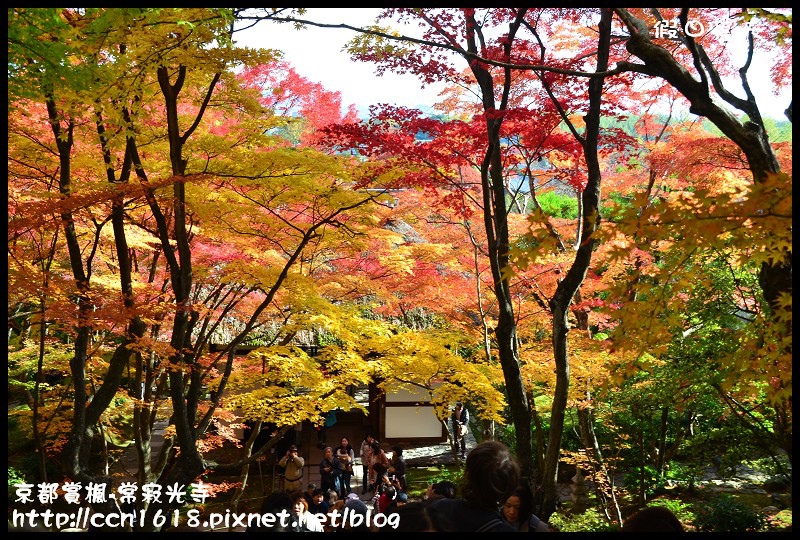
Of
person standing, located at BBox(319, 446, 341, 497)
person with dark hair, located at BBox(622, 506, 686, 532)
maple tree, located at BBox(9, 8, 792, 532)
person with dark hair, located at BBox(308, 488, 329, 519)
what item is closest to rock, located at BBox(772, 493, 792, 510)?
maple tree, located at BBox(9, 8, 792, 532)

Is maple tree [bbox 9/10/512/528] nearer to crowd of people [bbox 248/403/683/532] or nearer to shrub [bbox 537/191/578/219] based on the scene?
crowd of people [bbox 248/403/683/532]

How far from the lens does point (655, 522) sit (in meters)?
2.24

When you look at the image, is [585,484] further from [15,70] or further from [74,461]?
[15,70]

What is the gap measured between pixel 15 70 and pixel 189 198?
2.74m

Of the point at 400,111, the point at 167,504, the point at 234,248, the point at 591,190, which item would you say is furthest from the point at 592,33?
the point at 167,504

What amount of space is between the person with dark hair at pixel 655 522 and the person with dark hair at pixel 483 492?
53 cm

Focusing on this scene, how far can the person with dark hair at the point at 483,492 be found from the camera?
2.41 meters

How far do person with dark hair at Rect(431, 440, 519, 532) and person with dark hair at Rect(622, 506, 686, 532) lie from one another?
0.53m

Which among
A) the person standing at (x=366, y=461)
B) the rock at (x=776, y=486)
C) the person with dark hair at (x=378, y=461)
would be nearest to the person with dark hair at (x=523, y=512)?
the person with dark hair at (x=378, y=461)

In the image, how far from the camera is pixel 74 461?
6.38m

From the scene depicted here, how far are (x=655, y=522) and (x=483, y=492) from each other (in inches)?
28.5

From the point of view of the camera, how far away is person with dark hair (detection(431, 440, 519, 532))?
241 cm

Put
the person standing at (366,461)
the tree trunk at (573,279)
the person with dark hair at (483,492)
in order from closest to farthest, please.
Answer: the person with dark hair at (483,492) < the tree trunk at (573,279) < the person standing at (366,461)

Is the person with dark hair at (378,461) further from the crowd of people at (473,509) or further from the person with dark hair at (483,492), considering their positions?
the person with dark hair at (483,492)
